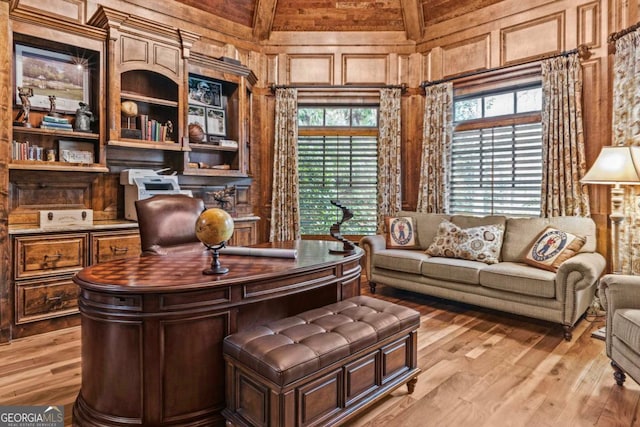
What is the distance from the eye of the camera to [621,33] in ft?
11.7

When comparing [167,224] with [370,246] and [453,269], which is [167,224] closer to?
[370,246]

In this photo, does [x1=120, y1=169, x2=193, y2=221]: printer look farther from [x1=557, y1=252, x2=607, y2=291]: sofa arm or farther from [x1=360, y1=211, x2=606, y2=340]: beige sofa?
[x1=557, y1=252, x2=607, y2=291]: sofa arm

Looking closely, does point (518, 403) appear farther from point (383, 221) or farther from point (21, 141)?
point (21, 141)

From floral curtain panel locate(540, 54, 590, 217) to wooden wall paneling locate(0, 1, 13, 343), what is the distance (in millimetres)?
4808

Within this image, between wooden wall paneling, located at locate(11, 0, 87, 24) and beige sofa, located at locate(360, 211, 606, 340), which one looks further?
wooden wall paneling, located at locate(11, 0, 87, 24)

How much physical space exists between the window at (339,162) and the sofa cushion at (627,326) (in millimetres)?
3134

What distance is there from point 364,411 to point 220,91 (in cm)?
401

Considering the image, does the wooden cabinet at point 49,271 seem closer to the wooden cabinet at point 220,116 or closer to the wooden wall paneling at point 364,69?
the wooden cabinet at point 220,116

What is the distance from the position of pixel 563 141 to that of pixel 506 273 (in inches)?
→ 61.1

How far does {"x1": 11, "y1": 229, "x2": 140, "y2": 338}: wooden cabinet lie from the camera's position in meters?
3.17

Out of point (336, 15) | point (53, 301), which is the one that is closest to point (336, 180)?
point (336, 15)

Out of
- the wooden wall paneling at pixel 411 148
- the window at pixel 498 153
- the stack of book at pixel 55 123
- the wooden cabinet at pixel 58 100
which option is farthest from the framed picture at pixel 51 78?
the window at pixel 498 153

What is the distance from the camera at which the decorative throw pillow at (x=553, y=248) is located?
135 inches

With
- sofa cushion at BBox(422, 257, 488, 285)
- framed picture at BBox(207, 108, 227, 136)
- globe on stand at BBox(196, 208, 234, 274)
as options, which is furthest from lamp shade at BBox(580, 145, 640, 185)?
framed picture at BBox(207, 108, 227, 136)
